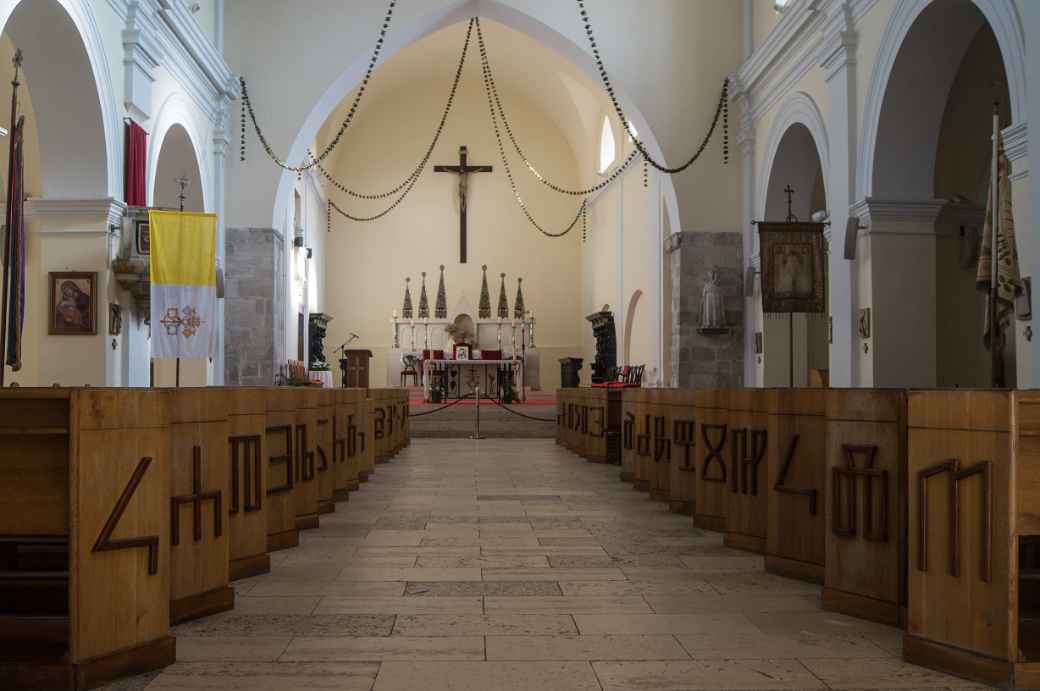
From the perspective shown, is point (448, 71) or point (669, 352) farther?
point (448, 71)

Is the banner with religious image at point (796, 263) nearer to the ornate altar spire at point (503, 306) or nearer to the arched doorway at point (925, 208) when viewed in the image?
the arched doorway at point (925, 208)

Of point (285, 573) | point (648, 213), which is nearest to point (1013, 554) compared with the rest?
point (285, 573)

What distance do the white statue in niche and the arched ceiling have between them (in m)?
8.08

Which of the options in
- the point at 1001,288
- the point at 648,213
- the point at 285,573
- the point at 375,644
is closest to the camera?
the point at 375,644

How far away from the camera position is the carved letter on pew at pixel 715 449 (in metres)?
5.90

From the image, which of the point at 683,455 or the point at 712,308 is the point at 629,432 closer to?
the point at 683,455

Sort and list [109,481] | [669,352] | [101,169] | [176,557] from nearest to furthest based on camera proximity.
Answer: [109,481]
[176,557]
[101,169]
[669,352]

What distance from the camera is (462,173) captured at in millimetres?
26625

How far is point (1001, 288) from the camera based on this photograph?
7578 millimetres

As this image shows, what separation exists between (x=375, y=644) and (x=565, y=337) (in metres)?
23.7

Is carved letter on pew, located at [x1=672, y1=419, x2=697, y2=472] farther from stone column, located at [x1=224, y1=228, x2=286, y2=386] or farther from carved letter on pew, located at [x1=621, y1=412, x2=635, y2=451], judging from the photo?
stone column, located at [x1=224, y1=228, x2=286, y2=386]

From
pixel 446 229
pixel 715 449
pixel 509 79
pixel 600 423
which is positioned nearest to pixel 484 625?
pixel 715 449

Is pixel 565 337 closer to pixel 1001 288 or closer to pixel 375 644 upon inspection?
pixel 1001 288

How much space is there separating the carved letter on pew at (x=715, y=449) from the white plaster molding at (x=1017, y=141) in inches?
137
